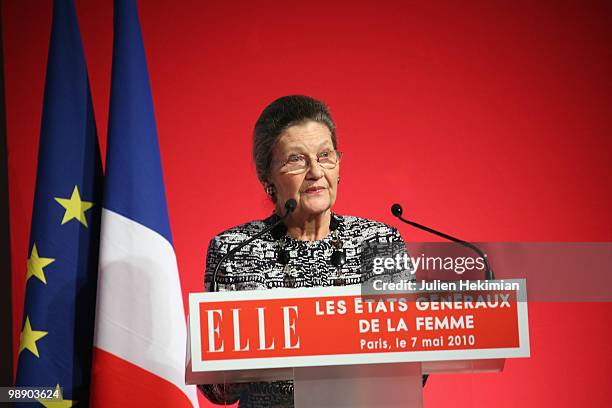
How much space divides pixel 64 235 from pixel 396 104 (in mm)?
1410

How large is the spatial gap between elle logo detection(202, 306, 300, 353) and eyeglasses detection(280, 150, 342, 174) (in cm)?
67

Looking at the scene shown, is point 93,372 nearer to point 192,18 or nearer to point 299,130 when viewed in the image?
point 299,130

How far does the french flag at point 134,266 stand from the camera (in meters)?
2.29

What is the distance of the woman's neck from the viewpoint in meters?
2.14

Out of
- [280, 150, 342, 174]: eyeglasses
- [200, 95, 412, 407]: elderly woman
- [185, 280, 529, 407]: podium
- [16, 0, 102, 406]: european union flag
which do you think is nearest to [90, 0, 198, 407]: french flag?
[16, 0, 102, 406]: european union flag

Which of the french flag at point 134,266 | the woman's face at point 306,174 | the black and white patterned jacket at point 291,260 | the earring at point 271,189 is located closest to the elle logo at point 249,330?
the black and white patterned jacket at point 291,260

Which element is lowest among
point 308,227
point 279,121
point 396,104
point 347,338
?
point 347,338

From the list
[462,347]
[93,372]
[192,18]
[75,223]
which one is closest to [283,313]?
[462,347]

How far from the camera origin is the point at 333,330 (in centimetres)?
153

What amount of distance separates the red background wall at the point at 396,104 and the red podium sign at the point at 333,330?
1.44 metres

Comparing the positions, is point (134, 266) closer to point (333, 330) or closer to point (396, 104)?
point (333, 330)

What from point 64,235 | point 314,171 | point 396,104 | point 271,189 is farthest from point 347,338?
point 396,104

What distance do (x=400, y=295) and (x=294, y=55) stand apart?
1.68 metres

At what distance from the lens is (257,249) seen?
6.77 feet
